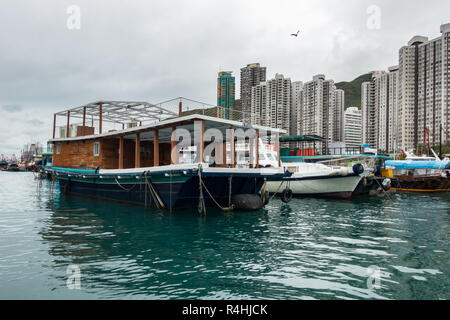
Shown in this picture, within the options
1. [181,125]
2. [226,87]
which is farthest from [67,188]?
[226,87]

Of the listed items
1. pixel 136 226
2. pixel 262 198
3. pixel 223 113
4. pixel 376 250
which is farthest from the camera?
pixel 262 198

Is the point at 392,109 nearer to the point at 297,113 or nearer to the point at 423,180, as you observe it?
the point at 297,113

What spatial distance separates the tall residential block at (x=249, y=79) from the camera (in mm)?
118825

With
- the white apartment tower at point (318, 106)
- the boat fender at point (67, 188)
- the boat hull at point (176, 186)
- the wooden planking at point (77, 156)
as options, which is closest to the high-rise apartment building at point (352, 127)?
the white apartment tower at point (318, 106)

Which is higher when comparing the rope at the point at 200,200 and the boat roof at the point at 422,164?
the boat roof at the point at 422,164

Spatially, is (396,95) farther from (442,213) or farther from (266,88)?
(442,213)

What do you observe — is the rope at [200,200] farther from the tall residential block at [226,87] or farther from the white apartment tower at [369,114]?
the white apartment tower at [369,114]

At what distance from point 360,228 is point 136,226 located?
9.14 metres

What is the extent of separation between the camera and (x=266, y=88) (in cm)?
9906

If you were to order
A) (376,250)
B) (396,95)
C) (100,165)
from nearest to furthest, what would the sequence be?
1. (376,250)
2. (100,165)
3. (396,95)

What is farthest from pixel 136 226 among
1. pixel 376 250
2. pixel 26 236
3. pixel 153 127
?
pixel 376 250

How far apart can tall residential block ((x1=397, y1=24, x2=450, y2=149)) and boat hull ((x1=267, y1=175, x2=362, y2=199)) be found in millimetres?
80755

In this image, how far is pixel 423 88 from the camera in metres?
94.4
